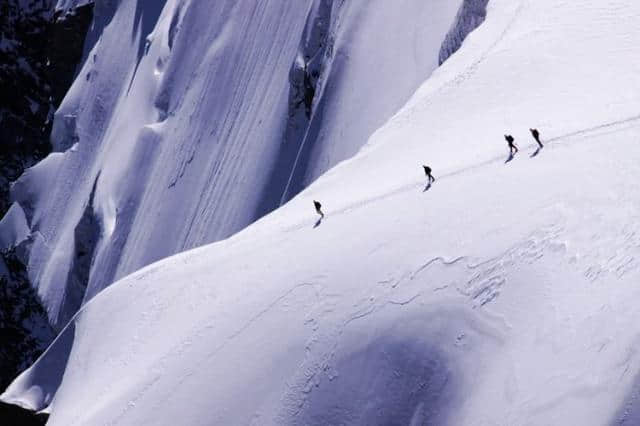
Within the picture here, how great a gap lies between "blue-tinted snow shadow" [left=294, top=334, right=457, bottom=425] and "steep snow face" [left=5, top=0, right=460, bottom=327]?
23.6m

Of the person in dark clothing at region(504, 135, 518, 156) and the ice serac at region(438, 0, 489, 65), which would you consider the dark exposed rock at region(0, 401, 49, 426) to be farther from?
the ice serac at region(438, 0, 489, 65)

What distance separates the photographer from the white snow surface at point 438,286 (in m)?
13.2

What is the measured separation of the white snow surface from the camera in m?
13.2

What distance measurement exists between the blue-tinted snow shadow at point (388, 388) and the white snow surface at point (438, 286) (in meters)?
0.04

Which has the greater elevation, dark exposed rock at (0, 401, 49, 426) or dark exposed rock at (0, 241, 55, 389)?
dark exposed rock at (0, 401, 49, 426)

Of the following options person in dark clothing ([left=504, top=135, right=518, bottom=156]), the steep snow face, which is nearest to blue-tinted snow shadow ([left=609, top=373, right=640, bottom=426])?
person in dark clothing ([left=504, top=135, right=518, bottom=156])

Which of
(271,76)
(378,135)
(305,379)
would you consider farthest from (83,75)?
(305,379)

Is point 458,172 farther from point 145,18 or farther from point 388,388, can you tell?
point 145,18

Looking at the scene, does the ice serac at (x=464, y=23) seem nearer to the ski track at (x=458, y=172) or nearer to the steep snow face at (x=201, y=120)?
the steep snow face at (x=201, y=120)

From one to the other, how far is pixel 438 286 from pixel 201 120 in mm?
37849

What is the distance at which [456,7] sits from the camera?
126ft

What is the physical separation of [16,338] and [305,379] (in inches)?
2054

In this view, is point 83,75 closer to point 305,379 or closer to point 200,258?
point 200,258

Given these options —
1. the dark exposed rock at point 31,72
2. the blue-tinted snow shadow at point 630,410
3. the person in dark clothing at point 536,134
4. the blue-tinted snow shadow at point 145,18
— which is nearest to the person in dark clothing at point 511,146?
the person in dark clothing at point 536,134
